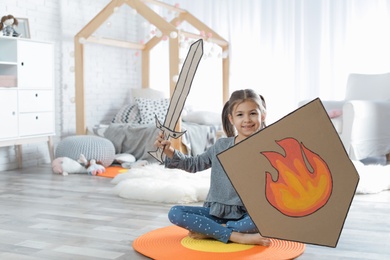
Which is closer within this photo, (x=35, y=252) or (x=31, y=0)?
(x=35, y=252)

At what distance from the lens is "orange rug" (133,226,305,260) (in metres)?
2.08

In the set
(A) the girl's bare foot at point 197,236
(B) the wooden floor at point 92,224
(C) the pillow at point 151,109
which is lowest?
(B) the wooden floor at point 92,224

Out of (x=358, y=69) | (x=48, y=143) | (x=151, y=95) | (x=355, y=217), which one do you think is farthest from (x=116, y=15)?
(x=355, y=217)

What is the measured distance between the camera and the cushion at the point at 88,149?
180 inches

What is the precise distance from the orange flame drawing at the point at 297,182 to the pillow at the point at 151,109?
3792mm

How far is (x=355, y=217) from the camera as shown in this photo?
9.33ft

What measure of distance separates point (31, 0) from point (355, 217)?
337 cm

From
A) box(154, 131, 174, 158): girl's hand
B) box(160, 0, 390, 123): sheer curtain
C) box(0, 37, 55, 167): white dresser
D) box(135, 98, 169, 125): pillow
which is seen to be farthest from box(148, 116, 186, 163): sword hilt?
box(160, 0, 390, 123): sheer curtain

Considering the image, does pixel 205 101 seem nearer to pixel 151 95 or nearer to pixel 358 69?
pixel 151 95

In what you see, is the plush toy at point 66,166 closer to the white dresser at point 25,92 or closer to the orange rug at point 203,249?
the white dresser at point 25,92

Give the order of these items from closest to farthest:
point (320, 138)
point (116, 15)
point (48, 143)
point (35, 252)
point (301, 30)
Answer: point (320, 138) < point (35, 252) < point (48, 143) < point (301, 30) < point (116, 15)

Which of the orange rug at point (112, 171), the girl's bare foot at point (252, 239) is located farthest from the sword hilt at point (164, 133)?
the orange rug at point (112, 171)

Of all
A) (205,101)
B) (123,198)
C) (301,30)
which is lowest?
(123,198)

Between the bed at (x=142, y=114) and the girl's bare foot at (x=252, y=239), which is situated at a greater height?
the bed at (x=142, y=114)
